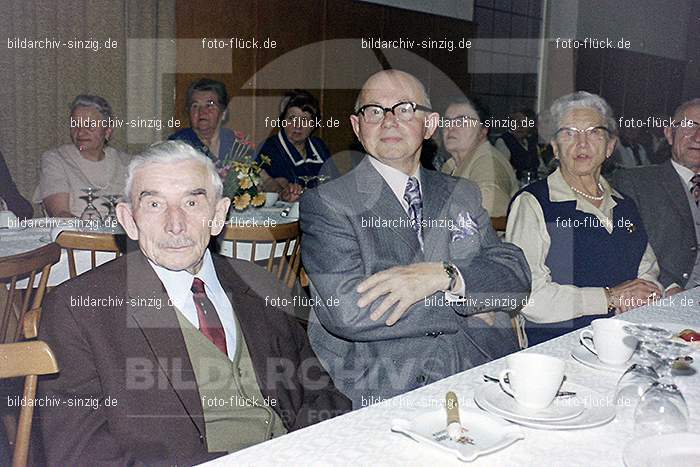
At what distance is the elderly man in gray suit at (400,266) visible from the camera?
1944 millimetres

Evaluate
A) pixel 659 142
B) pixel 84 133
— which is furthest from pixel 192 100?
pixel 659 142

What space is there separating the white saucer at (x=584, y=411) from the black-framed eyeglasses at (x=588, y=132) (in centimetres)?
140

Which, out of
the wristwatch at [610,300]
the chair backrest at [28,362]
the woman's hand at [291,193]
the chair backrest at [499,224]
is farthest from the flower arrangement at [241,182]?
the chair backrest at [28,362]

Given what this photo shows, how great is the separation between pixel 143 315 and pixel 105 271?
0.45ft

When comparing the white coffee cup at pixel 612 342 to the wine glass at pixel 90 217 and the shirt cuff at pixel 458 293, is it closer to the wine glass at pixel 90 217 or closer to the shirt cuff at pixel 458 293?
the shirt cuff at pixel 458 293

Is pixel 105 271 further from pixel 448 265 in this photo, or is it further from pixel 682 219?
pixel 682 219

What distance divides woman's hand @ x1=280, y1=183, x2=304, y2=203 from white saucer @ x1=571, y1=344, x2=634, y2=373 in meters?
3.25

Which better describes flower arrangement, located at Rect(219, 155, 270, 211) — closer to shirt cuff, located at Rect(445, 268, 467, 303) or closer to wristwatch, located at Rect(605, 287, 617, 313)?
shirt cuff, located at Rect(445, 268, 467, 303)

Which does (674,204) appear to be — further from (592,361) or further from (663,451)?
(663,451)

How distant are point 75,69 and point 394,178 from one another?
148 inches

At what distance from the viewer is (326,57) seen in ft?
22.3

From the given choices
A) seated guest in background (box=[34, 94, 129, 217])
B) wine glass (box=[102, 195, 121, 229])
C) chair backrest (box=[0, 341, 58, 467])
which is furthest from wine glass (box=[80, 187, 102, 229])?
chair backrest (box=[0, 341, 58, 467])

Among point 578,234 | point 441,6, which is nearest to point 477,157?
point 578,234

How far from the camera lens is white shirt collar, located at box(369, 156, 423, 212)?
2.16 m
